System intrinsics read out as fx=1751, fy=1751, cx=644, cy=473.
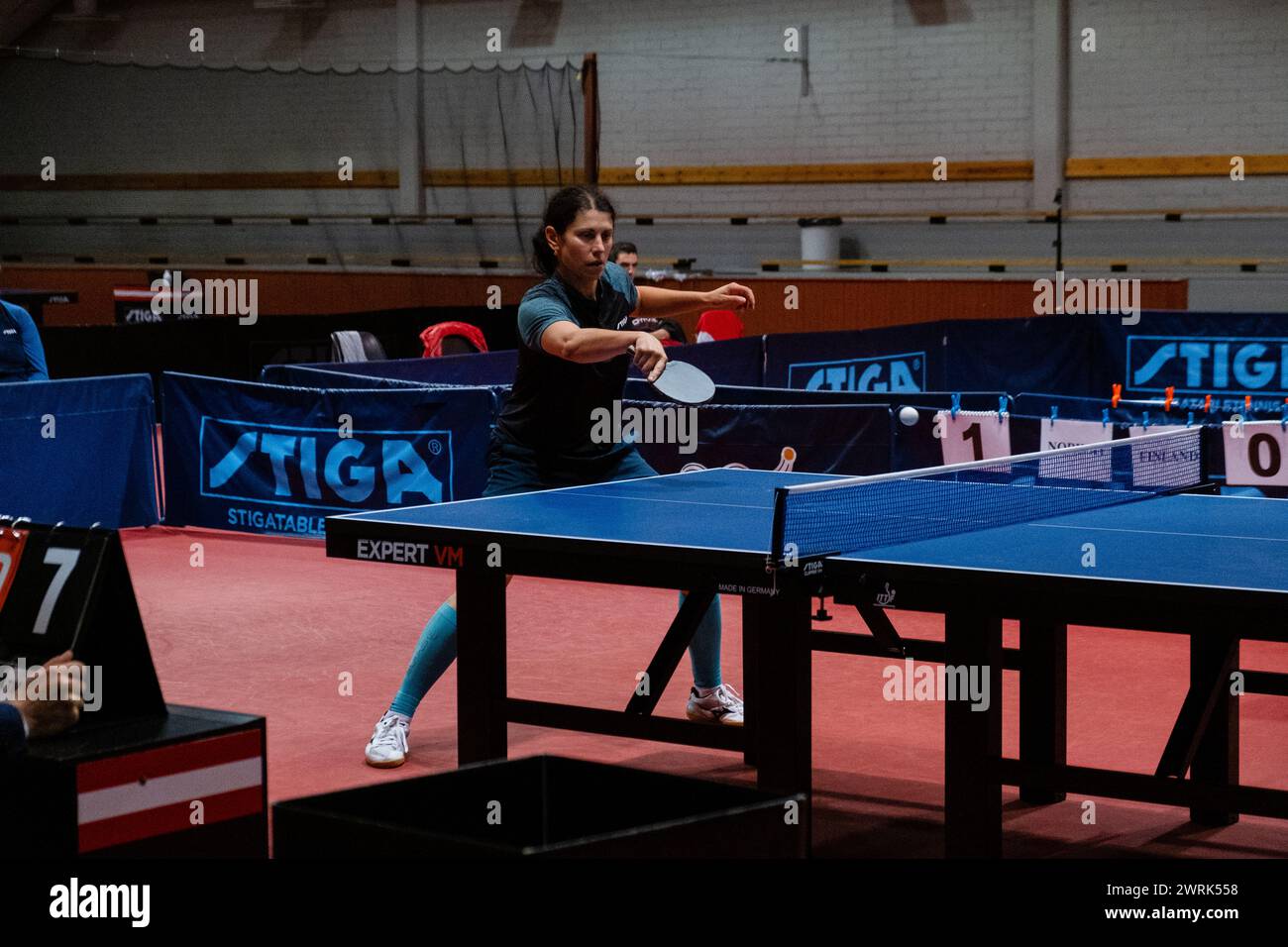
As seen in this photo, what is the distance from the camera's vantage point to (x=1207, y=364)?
1320 centimetres

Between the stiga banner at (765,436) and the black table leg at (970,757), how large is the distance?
417 centimetres

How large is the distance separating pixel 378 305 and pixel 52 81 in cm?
552

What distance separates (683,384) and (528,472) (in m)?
0.56

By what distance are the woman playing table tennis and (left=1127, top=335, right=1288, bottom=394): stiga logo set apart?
8.47 m

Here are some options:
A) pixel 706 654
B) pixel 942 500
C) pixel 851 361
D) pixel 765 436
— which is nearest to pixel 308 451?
pixel 765 436

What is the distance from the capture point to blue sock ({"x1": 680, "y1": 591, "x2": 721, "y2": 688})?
5547 mm

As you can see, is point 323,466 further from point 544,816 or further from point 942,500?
point 544,816

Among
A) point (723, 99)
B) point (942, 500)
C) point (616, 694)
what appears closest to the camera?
point (942, 500)

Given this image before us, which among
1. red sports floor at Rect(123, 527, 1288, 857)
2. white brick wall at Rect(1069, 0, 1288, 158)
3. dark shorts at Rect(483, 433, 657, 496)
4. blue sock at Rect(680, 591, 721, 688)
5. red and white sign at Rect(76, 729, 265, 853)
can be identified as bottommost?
red sports floor at Rect(123, 527, 1288, 857)

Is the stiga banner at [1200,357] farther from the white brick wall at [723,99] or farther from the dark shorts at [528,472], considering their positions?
the dark shorts at [528,472]

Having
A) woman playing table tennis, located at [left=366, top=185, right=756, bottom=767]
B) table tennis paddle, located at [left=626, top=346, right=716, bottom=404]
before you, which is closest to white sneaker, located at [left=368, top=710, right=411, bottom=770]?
woman playing table tennis, located at [left=366, top=185, right=756, bottom=767]

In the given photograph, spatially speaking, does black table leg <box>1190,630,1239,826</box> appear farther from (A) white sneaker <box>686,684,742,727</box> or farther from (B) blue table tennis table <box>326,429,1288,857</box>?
(A) white sneaker <box>686,684,742,727</box>
